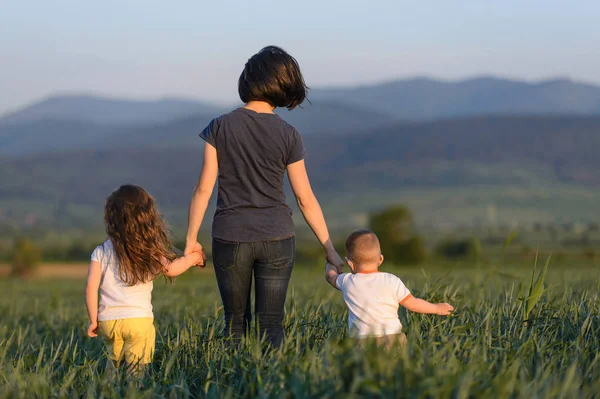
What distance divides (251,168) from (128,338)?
→ 1252 millimetres

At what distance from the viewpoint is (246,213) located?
474 centimetres

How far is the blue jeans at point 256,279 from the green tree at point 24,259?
45.5 meters

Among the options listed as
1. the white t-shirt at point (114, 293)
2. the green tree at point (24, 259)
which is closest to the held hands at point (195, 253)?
the white t-shirt at point (114, 293)

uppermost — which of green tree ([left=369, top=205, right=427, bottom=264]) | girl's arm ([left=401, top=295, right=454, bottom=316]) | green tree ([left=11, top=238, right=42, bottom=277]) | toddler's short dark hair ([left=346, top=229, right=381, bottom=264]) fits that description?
toddler's short dark hair ([left=346, top=229, right=381, bottom=264])

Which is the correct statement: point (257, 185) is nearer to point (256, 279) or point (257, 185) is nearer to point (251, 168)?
point (251, 168)

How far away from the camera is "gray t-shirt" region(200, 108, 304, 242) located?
15.6 ft

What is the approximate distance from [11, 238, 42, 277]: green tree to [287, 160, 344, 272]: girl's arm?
45.6 metres

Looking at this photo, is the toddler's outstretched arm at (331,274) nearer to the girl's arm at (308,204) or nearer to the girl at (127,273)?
the girl's arm at (308,204)

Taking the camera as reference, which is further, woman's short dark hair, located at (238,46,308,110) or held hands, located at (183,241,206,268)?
held hands, located at (183,241,206,268)

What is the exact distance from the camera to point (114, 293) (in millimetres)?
4875

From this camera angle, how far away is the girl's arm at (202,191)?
4.79 meters

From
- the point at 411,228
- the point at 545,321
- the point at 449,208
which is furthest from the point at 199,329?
the point at 449,208

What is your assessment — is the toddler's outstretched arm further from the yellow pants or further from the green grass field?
the yellow pants

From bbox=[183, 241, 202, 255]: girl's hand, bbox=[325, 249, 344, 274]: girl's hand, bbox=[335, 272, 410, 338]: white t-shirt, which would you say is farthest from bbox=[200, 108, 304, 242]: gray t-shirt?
bbox=[335, 272, 410, 338]: white t-shirt
